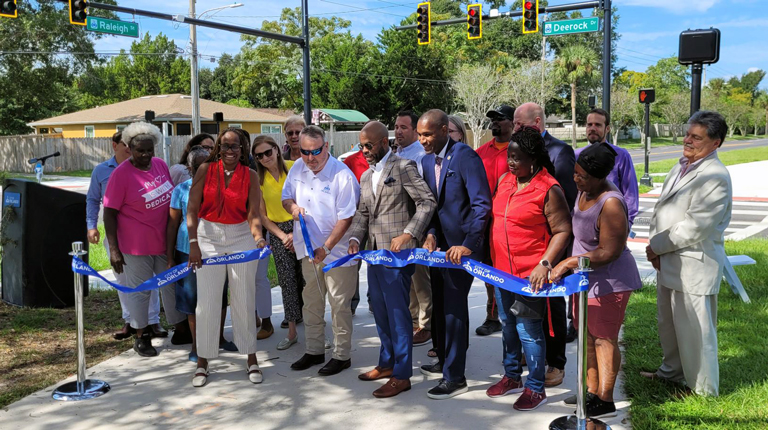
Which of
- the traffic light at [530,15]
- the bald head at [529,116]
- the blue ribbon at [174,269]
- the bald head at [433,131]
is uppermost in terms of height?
the traffic light at [530,15]

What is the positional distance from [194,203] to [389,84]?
47996mm

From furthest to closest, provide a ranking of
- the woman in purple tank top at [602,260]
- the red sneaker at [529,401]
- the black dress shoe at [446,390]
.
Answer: the black dress shoe at [446,390], the red sneaker at [529,401], the woman in purple tank top at [602,260]

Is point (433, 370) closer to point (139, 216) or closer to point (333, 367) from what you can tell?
point (333, 367)

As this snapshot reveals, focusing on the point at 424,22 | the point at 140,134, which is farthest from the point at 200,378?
the point at 424,22

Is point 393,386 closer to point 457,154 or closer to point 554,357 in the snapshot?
point 554,357

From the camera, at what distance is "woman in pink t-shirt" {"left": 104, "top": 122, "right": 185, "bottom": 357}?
5.67m

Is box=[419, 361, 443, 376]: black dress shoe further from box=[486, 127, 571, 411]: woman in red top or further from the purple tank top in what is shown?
the purple tank top

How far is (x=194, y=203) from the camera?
5.20 meters

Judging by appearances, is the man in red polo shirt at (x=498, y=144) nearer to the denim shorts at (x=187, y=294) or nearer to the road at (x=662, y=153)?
the denim shorts at (x=187, y=294)

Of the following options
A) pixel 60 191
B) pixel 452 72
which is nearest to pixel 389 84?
pixel 452 72

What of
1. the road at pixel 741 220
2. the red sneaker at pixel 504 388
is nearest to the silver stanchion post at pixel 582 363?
the red sneaker at pixel 504 388

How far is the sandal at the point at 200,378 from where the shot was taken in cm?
513

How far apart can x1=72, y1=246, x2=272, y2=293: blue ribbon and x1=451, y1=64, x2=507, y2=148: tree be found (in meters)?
47.7

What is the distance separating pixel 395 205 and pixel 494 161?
1190mm
